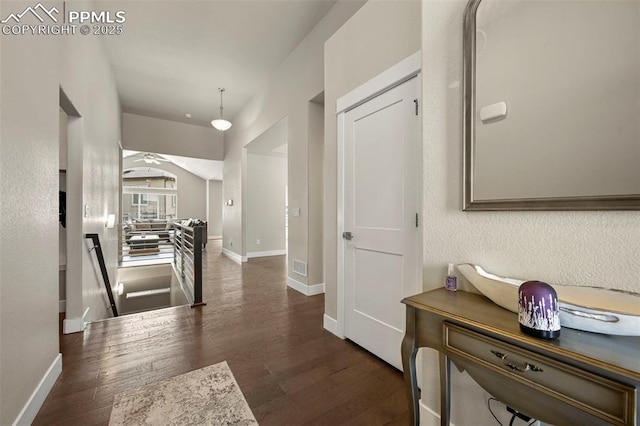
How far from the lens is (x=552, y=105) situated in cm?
103

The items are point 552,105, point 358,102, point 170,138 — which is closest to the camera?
point 552,105

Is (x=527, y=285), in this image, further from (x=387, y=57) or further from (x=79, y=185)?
(x=79, y=185)

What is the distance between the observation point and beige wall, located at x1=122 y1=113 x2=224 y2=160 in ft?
21.8

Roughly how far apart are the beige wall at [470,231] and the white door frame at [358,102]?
311 mm

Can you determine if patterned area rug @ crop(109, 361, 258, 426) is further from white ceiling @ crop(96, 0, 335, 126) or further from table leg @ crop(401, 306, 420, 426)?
white ceiling @ crop(96, 0, 335, 126)

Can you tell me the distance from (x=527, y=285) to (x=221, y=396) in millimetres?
1789

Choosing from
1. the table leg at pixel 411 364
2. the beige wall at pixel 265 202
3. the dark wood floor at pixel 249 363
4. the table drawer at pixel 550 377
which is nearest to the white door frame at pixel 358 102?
the dark wood floor at pixel 249 363

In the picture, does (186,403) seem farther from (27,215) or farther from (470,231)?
(470,231)

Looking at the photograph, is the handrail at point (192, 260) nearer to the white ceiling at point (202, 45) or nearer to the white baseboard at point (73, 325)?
the white baseboard at point (73, 325)

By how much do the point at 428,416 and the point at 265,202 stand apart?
5849 millimetres

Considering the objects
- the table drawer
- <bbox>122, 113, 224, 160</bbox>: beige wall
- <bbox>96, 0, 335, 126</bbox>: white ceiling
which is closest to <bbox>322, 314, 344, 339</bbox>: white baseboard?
the table drawer

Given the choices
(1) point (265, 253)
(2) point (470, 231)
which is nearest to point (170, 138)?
(1) point (265, 253)

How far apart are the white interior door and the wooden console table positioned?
0.68 m

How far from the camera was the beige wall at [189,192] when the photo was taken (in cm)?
1237
